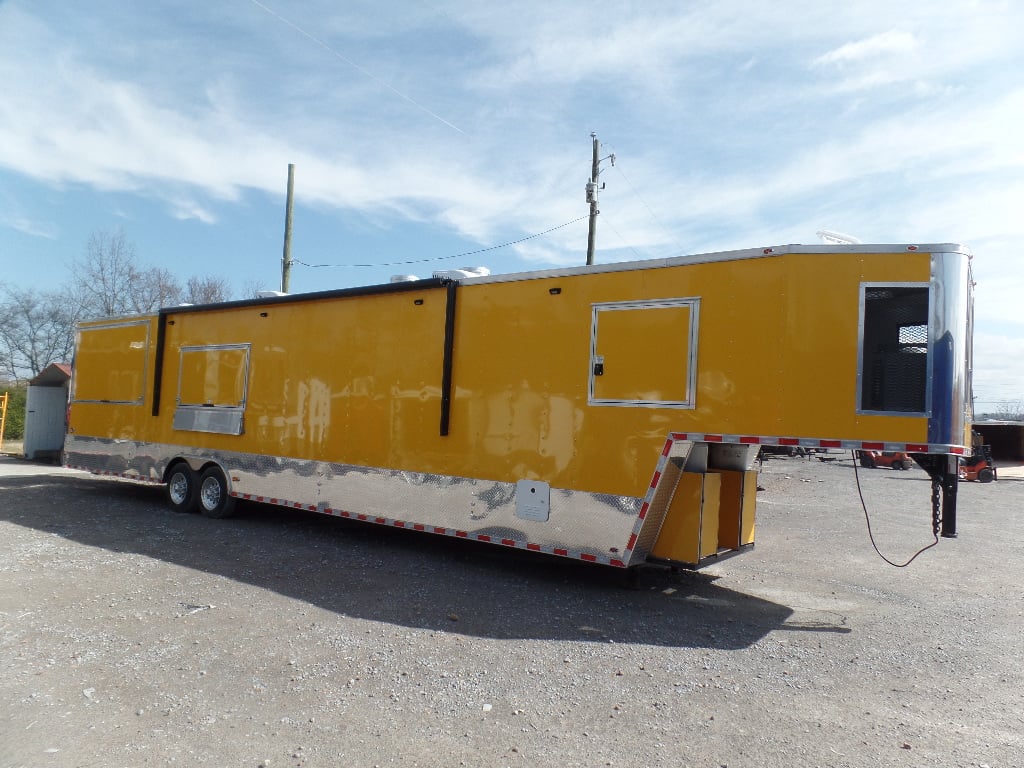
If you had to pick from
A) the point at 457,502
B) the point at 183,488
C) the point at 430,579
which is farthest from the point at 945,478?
the point at 183,488

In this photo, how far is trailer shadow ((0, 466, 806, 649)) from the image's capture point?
6.08 metres

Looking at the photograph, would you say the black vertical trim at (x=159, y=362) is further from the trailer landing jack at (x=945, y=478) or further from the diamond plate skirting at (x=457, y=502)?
the trailer landing jack at (x=945, y=478)

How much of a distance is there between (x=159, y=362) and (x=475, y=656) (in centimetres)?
836

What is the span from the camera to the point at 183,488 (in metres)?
10.9

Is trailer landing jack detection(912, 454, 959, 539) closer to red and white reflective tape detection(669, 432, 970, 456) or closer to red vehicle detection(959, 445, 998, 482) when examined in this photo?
red and white reflective tape detection(669, 432, 970, 456)

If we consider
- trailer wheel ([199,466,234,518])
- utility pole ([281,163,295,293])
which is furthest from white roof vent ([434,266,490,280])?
utility pole ([281,163,295,293])

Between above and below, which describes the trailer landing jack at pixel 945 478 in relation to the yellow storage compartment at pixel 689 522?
above

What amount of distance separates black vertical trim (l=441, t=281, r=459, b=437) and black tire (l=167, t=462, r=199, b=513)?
4.83 meters

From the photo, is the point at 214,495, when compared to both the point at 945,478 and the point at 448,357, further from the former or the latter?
the point at 945,478

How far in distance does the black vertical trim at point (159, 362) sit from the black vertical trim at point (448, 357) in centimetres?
565

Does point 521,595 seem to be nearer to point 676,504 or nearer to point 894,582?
point 676,504

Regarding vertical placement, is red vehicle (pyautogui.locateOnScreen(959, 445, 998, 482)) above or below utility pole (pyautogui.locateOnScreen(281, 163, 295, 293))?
below

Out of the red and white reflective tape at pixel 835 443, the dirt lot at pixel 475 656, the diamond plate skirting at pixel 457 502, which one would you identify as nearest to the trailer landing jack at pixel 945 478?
the red and white reflective tape at pixel 835 443

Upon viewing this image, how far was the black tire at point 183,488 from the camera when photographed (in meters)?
10.7
